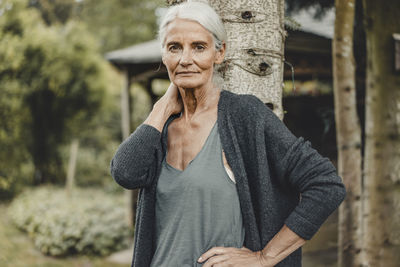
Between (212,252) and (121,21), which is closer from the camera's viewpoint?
(212,252)

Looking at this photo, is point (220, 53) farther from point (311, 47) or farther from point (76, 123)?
point (76, 123)

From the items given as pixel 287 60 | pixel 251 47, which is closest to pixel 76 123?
pixel 287 60

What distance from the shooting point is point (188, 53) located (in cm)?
138

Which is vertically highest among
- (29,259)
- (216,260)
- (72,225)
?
(216,260)

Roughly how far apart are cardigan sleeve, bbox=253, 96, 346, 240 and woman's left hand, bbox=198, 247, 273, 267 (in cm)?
17

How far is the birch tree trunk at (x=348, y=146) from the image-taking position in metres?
2.74

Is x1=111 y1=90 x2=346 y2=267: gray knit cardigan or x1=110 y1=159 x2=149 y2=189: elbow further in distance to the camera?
x1=110 y1=159 x2=149 y2=189: elbow

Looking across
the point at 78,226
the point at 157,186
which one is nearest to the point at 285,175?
the point at 157,186

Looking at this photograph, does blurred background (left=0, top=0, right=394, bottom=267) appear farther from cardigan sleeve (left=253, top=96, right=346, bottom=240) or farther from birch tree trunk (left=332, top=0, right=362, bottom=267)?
cardigan sleeve (left=253, top=96, right=346, bottom=240)

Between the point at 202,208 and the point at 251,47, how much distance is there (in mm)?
743

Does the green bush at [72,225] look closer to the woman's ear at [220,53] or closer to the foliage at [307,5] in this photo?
the foliage at [307,5]

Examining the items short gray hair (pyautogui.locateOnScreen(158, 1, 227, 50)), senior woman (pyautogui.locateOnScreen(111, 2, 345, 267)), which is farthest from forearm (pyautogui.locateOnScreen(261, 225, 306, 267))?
short gray hair (pyautogui.locateOnScreen(158, 1, 227, 50))

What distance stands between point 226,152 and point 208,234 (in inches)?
11.9

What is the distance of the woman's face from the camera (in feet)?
4.48
